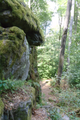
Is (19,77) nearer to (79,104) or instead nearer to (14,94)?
(14,94)

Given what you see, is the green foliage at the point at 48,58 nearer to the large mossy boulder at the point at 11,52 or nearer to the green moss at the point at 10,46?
the large mossy boulder at the point at 11,52

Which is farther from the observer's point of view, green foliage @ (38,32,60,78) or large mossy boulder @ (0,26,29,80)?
green foliage @ (38,32,60,78)

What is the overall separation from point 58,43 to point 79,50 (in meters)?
7.02

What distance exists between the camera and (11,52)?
271cm

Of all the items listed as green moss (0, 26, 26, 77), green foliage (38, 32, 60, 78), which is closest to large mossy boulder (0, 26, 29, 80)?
green moss (0, 26, 26, 77)

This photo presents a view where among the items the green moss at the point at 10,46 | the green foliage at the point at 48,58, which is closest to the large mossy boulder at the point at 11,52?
the green moss at the point at 10,46

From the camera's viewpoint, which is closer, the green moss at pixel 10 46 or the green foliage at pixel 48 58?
the green moss at pixel 10 46

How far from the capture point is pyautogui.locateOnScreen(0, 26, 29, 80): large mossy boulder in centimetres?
253

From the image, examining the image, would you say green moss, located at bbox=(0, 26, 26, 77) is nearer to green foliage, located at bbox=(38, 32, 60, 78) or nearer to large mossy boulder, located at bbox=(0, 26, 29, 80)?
large mossy boulder, located at bbox=(0, 26, 29, 80)

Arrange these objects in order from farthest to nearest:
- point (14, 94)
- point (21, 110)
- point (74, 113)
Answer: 1. point (74, 113)
2. point (14, 94)
3. point (21, 110)

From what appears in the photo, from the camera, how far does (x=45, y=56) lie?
1392cm

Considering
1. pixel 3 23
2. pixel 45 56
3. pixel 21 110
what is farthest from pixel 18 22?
pixel 45 56

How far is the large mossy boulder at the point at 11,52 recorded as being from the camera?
253cm

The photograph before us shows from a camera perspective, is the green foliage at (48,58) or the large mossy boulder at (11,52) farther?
the green foliage at (48,58)
